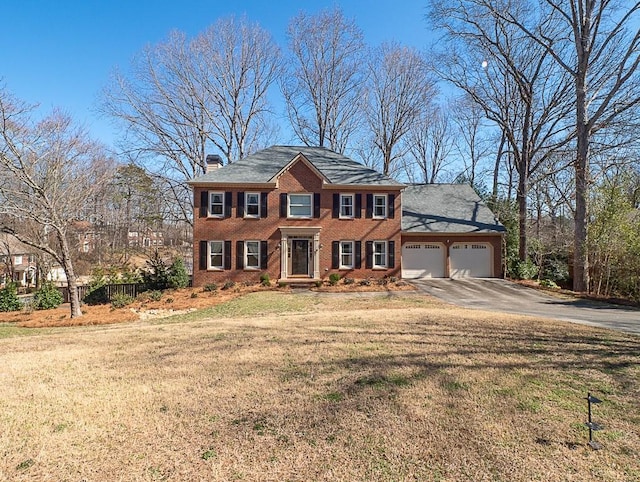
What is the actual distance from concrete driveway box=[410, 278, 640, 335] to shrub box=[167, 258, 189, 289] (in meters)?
12.2

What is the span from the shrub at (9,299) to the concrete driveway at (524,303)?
63.4 ft

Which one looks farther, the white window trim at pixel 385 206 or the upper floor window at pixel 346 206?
the white window trim at pixel 385 206

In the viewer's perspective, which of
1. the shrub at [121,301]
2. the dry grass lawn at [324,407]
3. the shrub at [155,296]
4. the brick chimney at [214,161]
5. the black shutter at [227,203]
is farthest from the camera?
the brick chimney at [214,161]

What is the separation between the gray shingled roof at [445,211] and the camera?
65.3ft

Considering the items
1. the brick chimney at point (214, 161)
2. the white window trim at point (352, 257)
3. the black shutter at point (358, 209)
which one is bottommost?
the white window trim at point (352, 257)

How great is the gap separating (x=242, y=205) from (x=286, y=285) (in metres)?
5.03

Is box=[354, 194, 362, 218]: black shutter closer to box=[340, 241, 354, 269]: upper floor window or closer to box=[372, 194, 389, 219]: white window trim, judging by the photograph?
box=[372, 194, 389, 219]: white window trim

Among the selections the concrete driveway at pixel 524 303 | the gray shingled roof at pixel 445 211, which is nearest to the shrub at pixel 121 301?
the concrete driveway at pixel 524 303

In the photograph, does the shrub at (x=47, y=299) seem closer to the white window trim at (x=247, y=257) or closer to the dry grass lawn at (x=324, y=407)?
the white window trim at (x=247, y=257)

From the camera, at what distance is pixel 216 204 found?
59.6ft

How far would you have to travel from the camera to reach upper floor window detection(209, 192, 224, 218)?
59.4 ft

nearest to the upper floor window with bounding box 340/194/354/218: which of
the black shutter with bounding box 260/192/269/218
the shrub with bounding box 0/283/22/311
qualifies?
the black shutter with bounding box 260/192/269/218

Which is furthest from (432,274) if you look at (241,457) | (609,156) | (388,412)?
(241,457)

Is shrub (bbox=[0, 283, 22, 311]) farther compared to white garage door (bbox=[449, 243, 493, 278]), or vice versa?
white garage door (bbox=[449, 243, 493, 278])
